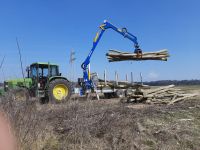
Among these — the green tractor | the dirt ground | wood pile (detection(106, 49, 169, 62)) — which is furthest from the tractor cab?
the dirt ground

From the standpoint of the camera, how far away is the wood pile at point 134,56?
15.2m

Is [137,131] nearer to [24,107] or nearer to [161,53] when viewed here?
[24,107]

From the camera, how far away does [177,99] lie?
1371 centimetres

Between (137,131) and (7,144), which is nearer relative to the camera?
(7,144)

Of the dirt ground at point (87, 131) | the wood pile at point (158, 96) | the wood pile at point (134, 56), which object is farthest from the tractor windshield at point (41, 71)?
the dirt ground at point (87, 131)

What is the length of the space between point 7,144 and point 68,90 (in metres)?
14.0

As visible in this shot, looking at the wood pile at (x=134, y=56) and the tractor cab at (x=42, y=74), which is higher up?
the wood pile at (x=134, y=56)

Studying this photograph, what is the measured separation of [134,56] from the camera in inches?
612

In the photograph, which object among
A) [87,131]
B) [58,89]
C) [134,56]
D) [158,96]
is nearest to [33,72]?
[58,89]

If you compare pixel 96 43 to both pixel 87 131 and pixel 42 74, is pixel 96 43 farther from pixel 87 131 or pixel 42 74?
pixel 87 131

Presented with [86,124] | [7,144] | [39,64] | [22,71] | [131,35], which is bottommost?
[86,124]

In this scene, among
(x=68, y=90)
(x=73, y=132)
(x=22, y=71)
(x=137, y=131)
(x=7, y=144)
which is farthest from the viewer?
(x=68, y=90)

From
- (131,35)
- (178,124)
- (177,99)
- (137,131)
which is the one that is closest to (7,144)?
(137,131)

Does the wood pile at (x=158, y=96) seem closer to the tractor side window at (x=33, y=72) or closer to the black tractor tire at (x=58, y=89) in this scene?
the black tractor tire at (x=58, y=89)
